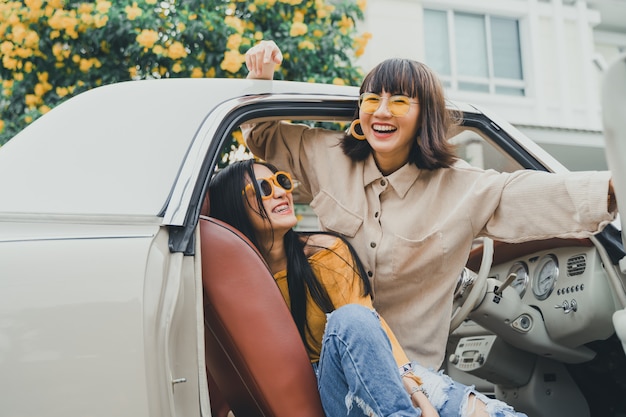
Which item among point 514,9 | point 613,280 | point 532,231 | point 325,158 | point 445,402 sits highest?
point 514,9

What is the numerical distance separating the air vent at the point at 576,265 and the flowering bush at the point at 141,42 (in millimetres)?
2609

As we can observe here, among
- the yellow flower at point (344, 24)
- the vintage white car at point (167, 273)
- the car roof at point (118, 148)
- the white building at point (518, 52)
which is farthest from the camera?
the white building at point (518, 52)

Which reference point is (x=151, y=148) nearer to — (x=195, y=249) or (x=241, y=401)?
(x=195, y=249)

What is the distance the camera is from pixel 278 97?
2.36 metres

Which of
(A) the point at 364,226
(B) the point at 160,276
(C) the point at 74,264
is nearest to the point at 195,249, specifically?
(B) the point at 160,276

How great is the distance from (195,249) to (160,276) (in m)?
0.14

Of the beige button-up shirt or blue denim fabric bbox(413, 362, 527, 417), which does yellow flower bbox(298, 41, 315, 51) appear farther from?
blue denim fabric bbox(413, 362, 527, 417)

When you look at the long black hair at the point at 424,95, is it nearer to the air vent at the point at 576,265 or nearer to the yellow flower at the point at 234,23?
the air vent at the point at 576,265

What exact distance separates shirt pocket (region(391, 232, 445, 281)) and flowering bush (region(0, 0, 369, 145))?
8.20ft

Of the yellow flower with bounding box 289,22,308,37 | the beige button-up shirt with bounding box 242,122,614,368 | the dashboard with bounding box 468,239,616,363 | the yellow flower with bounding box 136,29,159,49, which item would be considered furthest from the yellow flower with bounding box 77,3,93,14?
the dashboard with bounding box 468,239,616,363

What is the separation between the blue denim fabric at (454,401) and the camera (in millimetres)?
2145

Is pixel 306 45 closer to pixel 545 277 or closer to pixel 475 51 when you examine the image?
pixel 545 277

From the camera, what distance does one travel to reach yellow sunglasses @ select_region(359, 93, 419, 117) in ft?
8.11

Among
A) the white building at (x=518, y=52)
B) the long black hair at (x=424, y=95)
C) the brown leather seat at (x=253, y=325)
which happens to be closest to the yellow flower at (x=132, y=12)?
the long black hair at (x=424, y=95)
